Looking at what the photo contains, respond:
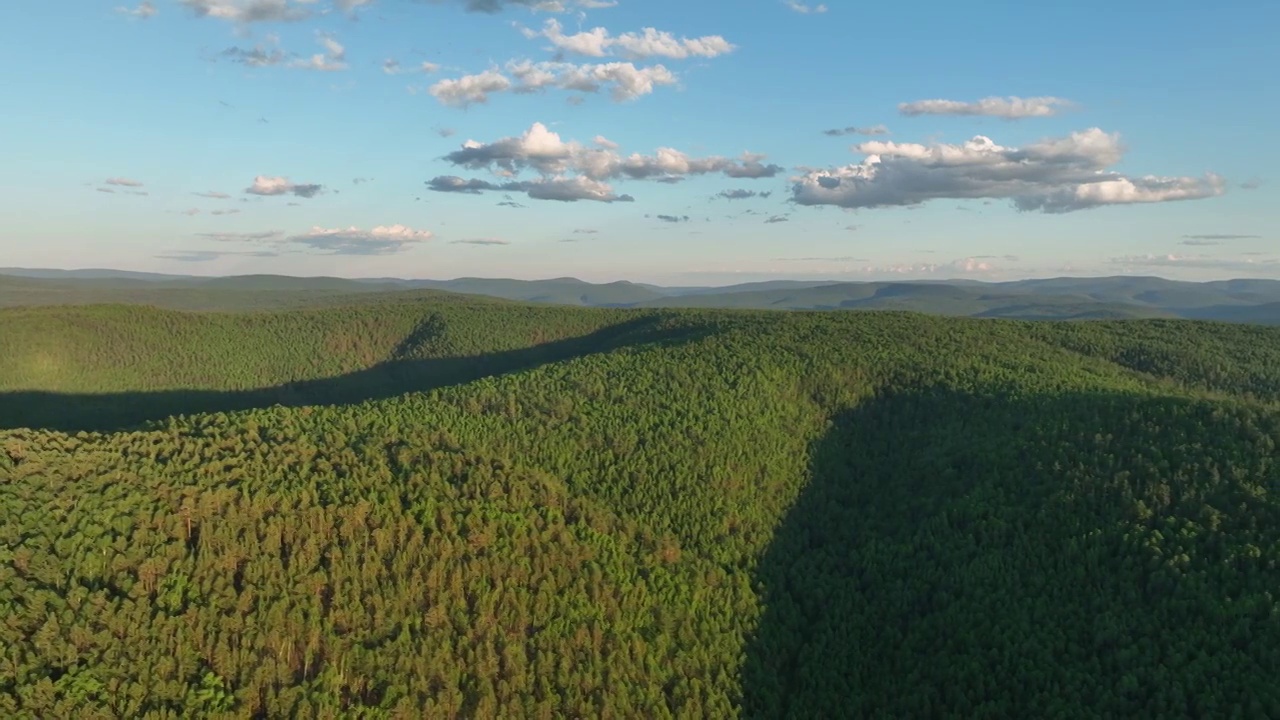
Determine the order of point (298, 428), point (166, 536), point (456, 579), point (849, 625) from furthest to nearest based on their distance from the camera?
point (298, 428) → point (849, 625) → point (456, 579) → point (166, 536)

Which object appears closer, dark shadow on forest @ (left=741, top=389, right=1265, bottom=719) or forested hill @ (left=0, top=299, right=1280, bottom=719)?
forested hill @ (left=0, top=299, right=1280, bottom=719)

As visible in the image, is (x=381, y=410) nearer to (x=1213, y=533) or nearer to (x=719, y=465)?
(x=719, y=465)

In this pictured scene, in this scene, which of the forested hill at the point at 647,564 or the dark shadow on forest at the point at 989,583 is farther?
the dark shadow on forest at the point at 989,583

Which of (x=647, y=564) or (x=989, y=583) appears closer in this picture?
(x=989, y=583)

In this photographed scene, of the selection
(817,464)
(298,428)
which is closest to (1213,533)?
(817,464)
